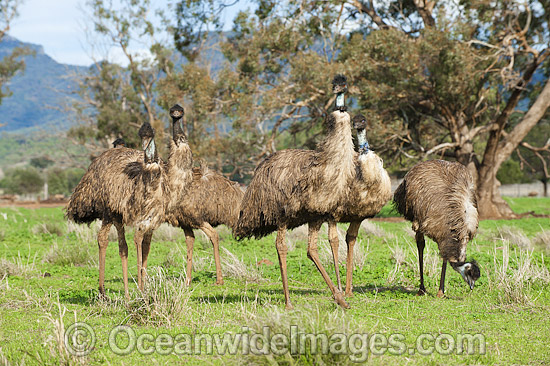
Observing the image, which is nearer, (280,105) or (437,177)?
(437,177)

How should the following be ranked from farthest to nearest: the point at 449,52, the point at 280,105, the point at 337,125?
the point at 280,105 → the point at 449,52 → the point at 337,125

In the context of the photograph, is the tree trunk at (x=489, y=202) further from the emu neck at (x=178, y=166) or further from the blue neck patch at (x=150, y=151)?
the blue neck patch at (x=150, y=151)

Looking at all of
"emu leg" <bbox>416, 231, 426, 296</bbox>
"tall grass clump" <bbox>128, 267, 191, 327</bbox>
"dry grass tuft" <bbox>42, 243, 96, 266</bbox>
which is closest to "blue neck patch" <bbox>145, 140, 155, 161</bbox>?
"tall grass clump" <bbox>128, 267, 191, 327</bbox>

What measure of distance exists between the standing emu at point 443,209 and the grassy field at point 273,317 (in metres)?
0.54

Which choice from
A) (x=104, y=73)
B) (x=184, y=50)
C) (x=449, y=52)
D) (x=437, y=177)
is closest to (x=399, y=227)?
(x=449, y=52)

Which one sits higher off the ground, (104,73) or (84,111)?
(104,73)

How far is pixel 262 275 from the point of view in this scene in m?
9.41

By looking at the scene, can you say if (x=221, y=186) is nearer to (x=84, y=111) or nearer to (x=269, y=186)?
(x=269, y=186)

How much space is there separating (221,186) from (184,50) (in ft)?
74.3

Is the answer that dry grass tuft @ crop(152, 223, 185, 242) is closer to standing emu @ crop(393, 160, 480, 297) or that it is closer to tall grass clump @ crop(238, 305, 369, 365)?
standing emu @ crop(393, 160, 480, 297)

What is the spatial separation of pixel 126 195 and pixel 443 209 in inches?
163

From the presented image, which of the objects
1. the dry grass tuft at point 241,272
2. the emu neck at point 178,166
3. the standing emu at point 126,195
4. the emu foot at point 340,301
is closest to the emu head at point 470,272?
the emu foot at point 340,301

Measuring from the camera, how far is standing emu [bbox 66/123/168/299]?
6773 millimetres

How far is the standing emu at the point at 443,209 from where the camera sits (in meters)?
7.25
